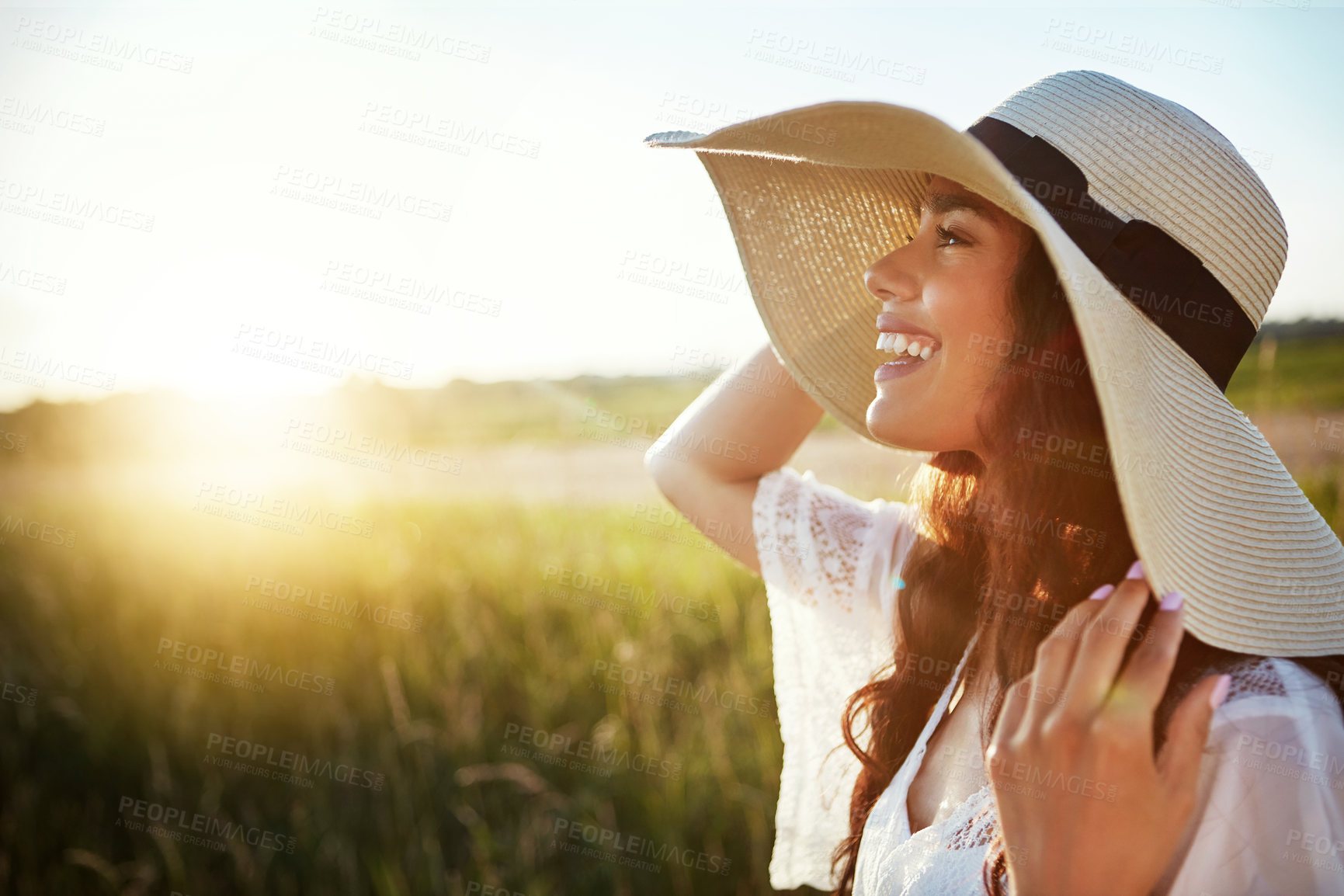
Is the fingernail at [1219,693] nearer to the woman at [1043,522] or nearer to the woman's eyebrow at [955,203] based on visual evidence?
the woman at [1043,522]

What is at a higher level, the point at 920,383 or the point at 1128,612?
the point at 920,383

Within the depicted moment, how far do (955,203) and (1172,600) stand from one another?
0.75 m

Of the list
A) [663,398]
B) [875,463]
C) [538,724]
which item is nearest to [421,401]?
[875,463]

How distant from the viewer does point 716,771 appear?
2912 mm

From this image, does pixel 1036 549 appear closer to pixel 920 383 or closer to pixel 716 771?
pixel 920 383

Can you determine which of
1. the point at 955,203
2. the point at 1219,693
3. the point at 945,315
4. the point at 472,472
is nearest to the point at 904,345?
the point at 945,315

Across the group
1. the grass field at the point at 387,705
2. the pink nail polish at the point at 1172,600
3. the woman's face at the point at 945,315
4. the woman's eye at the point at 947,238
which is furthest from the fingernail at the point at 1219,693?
the grass field at the point at 387,705

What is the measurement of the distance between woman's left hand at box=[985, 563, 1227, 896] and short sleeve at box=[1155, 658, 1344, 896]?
27 mm

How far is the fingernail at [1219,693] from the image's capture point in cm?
103

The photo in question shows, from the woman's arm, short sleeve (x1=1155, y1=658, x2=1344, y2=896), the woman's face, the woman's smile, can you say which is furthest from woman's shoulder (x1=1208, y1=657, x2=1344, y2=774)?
the woman's arm

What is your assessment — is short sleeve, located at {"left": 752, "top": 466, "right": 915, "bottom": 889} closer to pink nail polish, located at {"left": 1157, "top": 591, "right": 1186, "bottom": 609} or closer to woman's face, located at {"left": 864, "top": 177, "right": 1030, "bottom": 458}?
woman's face, located at {"left": 864, "top": 177, "right": 1030, "bottom": 458}

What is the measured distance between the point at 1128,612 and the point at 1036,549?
36 centimetres

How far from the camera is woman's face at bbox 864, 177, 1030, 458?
4.62 ft

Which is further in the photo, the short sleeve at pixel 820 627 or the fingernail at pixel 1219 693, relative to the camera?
the short sleeve at pixel 820 627
